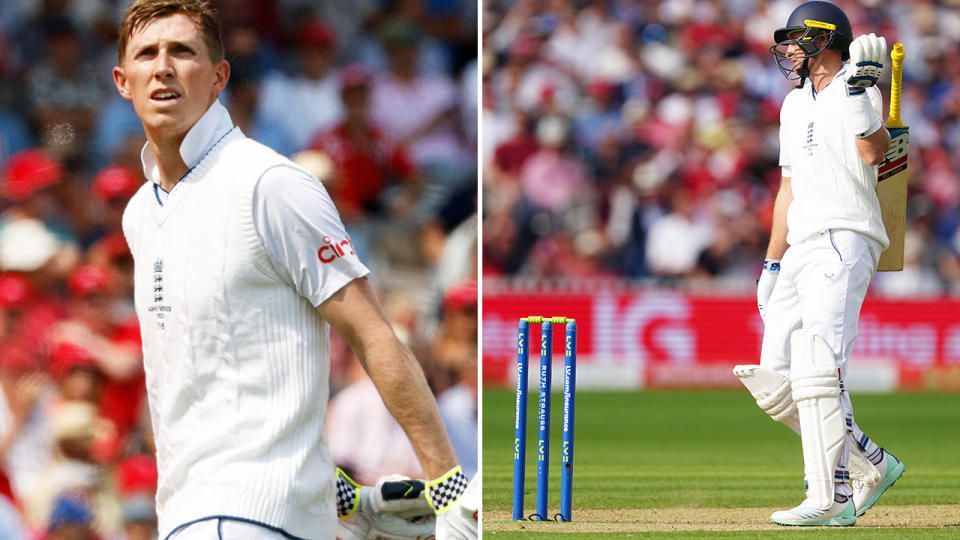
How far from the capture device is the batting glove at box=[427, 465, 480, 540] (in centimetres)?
345

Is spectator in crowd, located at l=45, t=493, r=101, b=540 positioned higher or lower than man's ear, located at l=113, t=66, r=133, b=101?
lower

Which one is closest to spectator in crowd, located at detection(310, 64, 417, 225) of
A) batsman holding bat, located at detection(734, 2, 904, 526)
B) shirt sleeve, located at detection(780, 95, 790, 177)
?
shirt sleeve, located at detection(780, 95, 790, 177)

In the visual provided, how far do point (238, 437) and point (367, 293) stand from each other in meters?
0.46

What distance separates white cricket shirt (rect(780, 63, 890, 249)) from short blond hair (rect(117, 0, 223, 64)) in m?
3.73

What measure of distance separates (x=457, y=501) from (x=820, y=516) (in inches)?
137

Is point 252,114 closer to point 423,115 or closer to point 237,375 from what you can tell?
point 423,115

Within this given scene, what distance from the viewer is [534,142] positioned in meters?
18.8

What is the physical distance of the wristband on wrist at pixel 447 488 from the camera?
136 inches

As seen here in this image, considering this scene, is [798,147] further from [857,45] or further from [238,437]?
[238,437]

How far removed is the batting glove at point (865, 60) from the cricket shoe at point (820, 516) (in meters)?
1.88

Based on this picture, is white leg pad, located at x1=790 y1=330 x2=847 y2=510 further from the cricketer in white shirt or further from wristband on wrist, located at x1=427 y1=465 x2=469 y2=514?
wristband on wrist, located at x1=427 y1=465 x2=469 y2=514

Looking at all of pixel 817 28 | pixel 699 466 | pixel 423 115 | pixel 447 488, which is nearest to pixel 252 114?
pixel 423 115

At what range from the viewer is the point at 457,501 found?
3.45 metres

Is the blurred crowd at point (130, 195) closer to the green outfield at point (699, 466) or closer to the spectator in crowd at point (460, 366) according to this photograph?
the spectator in crowd at point (460, 366)
